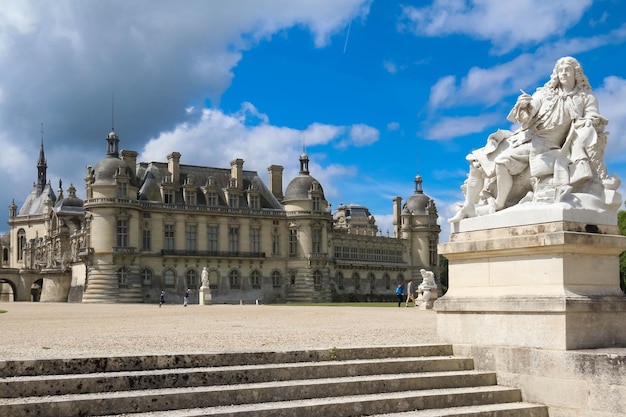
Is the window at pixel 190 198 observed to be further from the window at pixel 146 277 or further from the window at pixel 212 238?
the window at pixel 146 277

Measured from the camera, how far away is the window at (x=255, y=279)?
218 feet

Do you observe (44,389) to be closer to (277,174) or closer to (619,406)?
(619,406)

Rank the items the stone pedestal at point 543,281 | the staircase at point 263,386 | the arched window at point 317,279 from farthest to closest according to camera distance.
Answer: the arched window at point 317,279
the stone pedestal at point 543,281
the staircase at point 263,386

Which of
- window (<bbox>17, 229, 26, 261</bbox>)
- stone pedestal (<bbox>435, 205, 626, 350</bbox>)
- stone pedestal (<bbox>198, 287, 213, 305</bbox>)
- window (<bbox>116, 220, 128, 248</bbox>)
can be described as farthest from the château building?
stone pedestal (<bbox>435, 205, 626, 350</bbox>)

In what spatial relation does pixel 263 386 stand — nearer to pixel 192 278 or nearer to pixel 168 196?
pixel 192 278

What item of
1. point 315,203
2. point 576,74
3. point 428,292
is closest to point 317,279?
point 315,203

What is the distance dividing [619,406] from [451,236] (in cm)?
324

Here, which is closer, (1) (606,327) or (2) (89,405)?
(2) (89,405)

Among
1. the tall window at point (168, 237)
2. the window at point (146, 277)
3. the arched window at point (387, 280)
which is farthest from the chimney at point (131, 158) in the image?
the arched window at point (387, 280)

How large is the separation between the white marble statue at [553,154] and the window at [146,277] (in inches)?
2111

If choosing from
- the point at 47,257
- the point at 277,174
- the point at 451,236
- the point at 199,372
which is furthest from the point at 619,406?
the point at 47,257

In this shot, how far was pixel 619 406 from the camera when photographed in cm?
748

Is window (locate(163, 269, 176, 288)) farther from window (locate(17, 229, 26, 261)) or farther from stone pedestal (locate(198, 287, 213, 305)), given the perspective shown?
window (locate(17, 229, 26, 261))

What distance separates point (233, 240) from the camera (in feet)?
217
